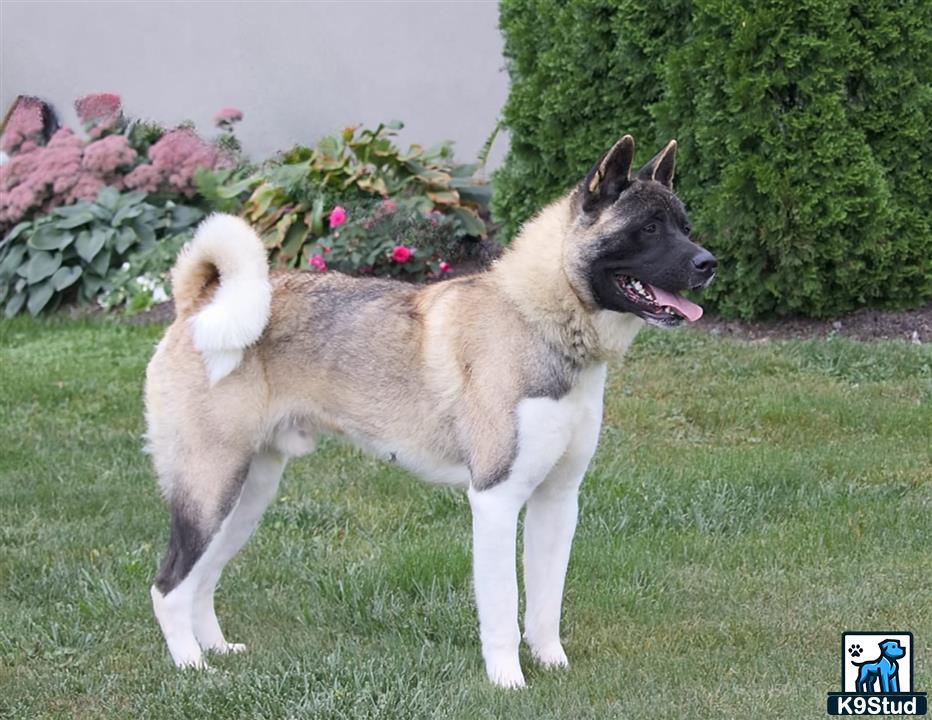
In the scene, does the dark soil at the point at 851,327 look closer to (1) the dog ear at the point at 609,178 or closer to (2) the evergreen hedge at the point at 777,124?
(2) the evergreen hedge at the point at 777,124

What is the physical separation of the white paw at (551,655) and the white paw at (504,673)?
219 millimetres

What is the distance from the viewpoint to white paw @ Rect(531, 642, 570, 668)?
4156 millimetres

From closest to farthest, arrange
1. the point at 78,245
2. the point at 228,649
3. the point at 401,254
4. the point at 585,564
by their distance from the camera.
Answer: the point at 228,649 < the point at 585,564 < the point at 401,254 < the point at 78,245

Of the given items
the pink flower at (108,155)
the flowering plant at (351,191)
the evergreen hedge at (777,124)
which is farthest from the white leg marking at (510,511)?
the pink flower at (108,155)

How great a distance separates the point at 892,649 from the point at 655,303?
1.32 metres

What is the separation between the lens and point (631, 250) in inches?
150

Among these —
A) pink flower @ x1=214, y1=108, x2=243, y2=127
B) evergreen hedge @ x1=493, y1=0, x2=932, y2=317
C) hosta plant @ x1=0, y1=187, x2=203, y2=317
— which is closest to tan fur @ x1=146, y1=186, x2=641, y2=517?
evergreen hedge @ x1=493, y1=0, x2=932, y2=317

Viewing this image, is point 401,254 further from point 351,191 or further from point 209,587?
point 209,587

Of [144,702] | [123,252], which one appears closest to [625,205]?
[144,702]

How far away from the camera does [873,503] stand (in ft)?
17.8

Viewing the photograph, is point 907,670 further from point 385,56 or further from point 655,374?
point 385,56

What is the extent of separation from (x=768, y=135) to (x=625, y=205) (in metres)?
3.64

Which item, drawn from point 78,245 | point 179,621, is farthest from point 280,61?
point 179,621

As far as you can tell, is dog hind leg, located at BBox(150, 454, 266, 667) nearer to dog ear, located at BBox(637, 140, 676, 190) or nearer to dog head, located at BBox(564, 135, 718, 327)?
dog head, located at BBox(564, 135, 718, 327)
